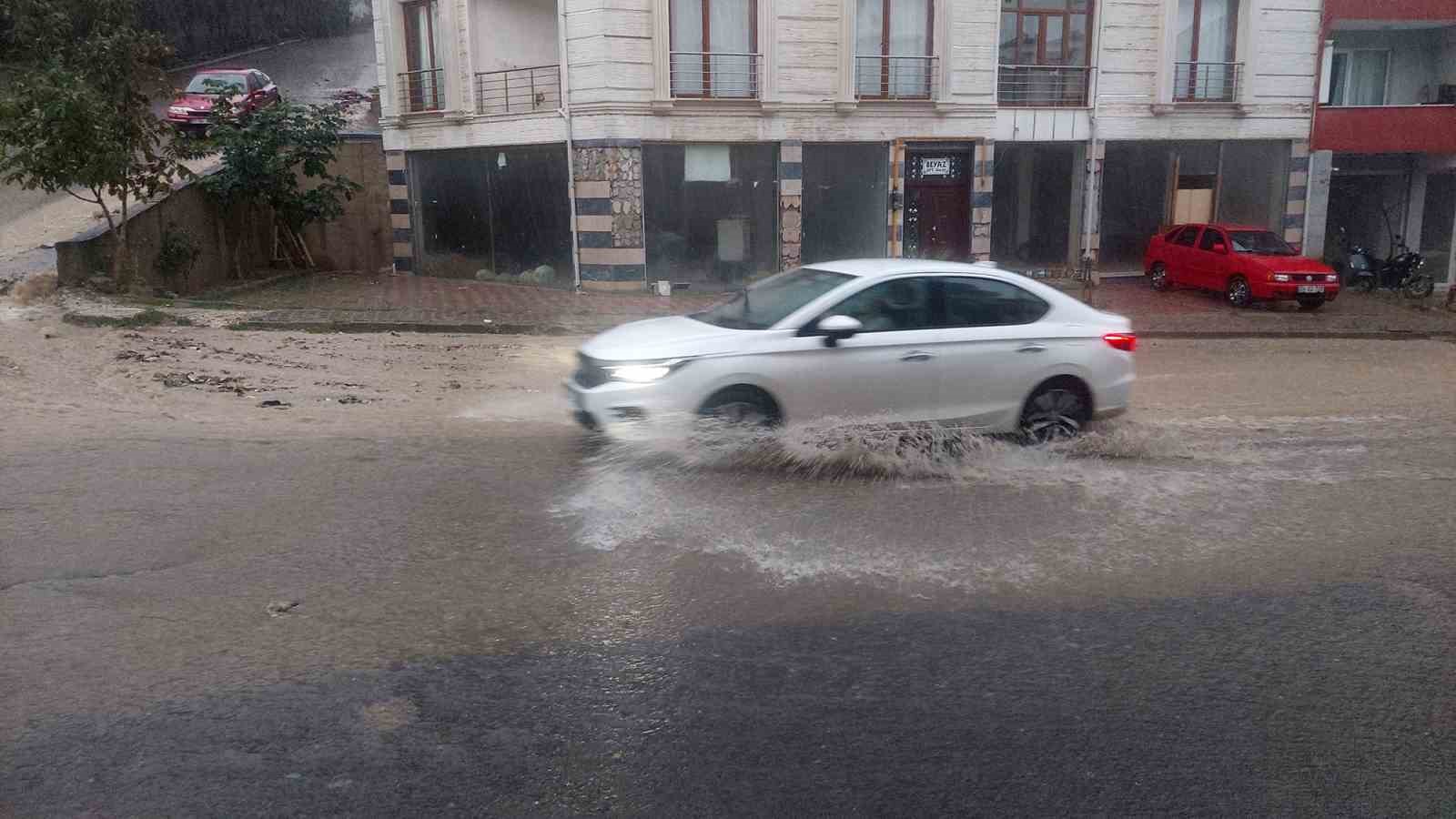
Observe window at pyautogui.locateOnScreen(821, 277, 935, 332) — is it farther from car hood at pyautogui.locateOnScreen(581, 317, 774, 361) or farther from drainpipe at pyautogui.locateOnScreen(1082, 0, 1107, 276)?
drainpipe at pyautogui.locateOnScreen(1082, 0, 1107, 276)

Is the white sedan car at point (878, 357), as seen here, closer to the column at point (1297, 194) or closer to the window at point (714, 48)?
the window at point (714, 48)

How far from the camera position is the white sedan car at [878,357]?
26.6 ft

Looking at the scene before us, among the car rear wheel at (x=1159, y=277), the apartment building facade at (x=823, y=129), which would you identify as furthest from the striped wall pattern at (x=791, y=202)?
the car rear wheel at (x=1159, y=277)

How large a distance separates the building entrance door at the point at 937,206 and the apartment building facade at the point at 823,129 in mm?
46

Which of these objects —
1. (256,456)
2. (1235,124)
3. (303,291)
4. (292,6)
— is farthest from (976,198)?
(292,6)

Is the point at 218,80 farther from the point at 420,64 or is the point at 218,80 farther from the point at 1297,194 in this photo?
the point at 1297,194

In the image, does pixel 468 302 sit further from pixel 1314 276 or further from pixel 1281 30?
pixel 1281 30

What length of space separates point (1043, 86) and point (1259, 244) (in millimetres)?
5547

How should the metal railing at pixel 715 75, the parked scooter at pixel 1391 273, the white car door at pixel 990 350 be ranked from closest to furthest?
the white car door at pixel 990 350
the metal railing at pixel 715 75
the parked scooter at pixel 1391 273

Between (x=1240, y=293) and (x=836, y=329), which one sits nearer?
(x=836, y=329)

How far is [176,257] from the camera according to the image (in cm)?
1836

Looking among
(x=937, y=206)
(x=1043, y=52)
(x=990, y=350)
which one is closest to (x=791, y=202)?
(x=937, y=206)

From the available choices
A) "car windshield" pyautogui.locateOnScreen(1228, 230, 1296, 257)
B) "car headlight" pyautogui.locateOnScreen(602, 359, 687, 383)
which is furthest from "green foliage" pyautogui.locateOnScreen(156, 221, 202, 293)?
"car windshield" pyautogui.locateOnScreen(1228, 230, 1296, 257)

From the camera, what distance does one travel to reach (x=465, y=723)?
14.7 feet
